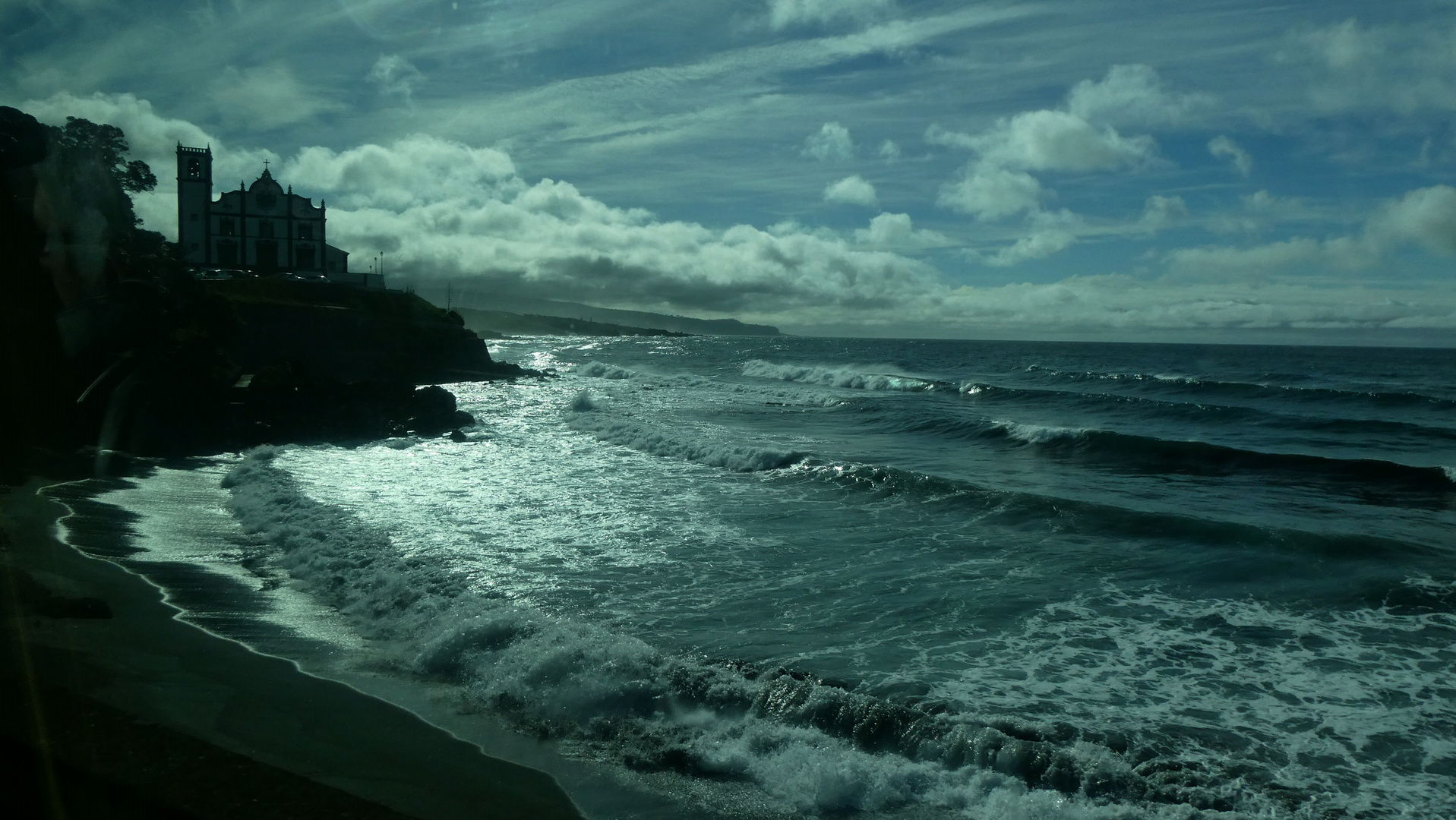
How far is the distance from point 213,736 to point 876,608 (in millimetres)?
6528

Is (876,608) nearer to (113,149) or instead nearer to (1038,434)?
(1038,434)

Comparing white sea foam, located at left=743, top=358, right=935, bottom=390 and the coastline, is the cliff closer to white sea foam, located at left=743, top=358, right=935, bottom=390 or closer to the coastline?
white sea foam, located at left=743, top=358, right=935, bottom=390

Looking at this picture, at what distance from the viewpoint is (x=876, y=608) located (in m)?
9.99

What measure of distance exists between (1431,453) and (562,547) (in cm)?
2425

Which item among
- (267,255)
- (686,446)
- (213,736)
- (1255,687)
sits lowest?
(1255,687)

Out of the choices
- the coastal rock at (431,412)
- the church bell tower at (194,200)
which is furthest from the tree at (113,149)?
the coastal rock at (431,412)

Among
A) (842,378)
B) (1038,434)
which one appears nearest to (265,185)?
(842,378)

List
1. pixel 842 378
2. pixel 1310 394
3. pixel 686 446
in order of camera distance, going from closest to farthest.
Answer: pixel 686 446, pixel 1310 394, pixel 842 378

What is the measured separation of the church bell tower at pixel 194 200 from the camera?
174 ft

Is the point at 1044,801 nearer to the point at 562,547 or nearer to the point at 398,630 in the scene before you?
the point at 398,630

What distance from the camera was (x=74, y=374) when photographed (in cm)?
1997

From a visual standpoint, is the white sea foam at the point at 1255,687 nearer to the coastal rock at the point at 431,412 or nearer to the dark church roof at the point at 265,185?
the coastal rock at the point at 431,412

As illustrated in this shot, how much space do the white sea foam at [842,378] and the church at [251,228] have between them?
27.0 metres

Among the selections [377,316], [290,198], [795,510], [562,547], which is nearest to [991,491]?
[795,510]
